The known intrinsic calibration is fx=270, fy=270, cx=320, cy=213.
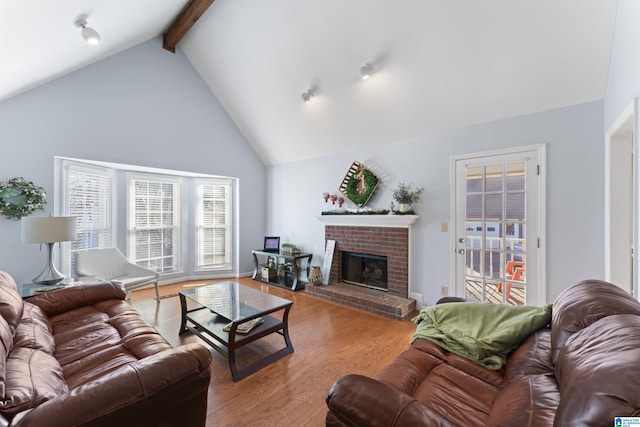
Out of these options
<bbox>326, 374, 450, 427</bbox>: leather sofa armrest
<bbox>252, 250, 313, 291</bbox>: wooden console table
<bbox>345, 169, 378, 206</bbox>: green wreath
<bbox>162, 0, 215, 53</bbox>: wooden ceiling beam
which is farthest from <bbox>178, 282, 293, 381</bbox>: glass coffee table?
<bbox>162, 0, 215, 53</bbox>: wooden ceiling beam

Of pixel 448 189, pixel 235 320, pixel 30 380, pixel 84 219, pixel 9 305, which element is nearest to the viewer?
pixel 30 380

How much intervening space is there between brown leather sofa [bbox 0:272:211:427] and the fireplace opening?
10.0 ft

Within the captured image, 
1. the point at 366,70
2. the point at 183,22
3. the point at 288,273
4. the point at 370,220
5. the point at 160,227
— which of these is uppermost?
the point at 183,22

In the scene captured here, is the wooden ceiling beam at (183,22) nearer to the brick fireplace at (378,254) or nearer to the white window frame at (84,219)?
the white window frame at (84,219)

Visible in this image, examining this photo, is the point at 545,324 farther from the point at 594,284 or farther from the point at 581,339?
the point at 581,339

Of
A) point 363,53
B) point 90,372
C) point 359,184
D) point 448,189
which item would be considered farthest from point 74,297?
point 448,189

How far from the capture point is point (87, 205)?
13.1 feet

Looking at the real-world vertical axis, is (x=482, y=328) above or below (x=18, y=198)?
below

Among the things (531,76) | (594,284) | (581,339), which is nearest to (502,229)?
(531,76)

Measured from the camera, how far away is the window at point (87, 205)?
374cm

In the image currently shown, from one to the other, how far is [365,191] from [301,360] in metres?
2.54

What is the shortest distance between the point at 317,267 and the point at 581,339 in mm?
3631

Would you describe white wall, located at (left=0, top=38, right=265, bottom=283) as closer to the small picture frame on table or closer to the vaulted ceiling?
the vaulted ceiling

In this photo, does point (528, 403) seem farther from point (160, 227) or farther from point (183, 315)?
point (160, 227)
